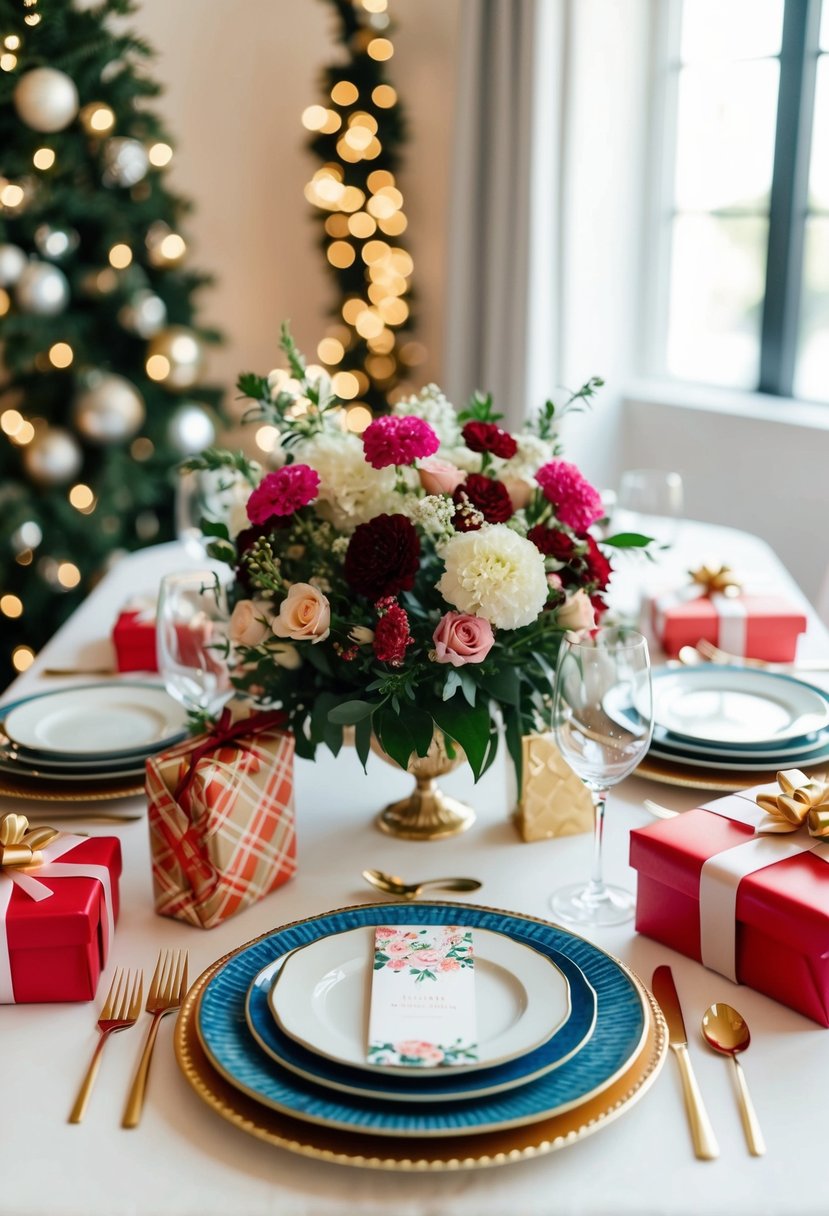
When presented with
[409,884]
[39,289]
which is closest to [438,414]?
[409,884]

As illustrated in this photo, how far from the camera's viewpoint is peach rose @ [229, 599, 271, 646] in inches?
44.4

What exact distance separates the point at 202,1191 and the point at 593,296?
321cm

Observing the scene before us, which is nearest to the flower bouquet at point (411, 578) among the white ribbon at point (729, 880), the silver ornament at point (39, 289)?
the white ribbon at point (729, 880)

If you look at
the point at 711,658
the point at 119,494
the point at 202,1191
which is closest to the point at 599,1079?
the point at 202,1191

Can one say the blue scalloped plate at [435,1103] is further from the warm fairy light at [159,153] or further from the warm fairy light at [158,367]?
the warm fairy light at [159,153]

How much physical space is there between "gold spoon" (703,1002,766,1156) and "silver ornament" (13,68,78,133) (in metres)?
2.81

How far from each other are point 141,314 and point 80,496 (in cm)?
54

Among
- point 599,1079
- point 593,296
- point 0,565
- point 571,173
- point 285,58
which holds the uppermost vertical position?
point 285,58

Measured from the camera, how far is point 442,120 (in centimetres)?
408

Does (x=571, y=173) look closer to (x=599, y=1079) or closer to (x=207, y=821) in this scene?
(x=207, y=821)

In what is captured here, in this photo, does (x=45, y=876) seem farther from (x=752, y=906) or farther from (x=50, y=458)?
(x=50, y=458)

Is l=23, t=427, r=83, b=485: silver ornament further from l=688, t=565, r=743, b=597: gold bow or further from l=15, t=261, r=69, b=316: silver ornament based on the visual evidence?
l=688, t=565, r=743, b=597: gold bow

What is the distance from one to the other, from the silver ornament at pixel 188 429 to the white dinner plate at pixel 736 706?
88.6 inches

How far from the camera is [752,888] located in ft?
3.04
